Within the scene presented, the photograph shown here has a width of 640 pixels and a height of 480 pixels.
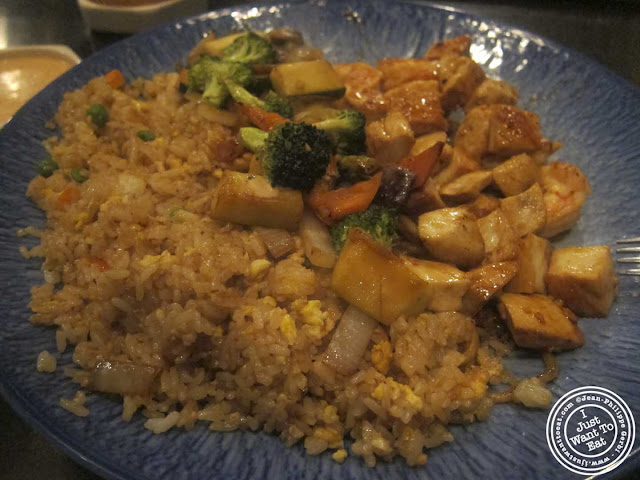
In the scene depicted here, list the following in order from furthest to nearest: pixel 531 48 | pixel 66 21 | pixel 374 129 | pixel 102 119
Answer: pixel 66 21 < pixel 531 48 < pixel 102 119 < pixel 374 129

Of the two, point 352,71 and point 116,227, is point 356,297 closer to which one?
point 116,227

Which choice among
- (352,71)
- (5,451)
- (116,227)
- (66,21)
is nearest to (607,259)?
(352,71)

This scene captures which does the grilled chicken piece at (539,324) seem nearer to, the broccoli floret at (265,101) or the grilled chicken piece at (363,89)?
the grilled chicken piece at (363,89)

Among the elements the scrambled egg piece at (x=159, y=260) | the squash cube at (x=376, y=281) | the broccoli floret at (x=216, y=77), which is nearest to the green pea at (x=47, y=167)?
the broccoli floret at (x=216, y=77)

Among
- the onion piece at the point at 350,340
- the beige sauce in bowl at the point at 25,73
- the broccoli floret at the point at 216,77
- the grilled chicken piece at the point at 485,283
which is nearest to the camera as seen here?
the onion piece at the point at 350,340

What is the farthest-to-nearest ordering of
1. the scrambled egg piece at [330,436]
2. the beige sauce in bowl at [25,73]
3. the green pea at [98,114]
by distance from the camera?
the beige sauce in bowl at [25,73], the green pea at [98,114], the scrambled egg piece at [330,436]

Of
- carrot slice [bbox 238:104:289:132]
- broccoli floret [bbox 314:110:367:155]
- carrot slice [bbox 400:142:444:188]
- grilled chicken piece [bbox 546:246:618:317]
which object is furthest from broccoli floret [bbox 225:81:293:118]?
grilled chicken piece [bbox 546:246:618:317]

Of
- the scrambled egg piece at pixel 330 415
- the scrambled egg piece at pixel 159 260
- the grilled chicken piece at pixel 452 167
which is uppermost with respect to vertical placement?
the grilled chicken piece at pixel 452 167
